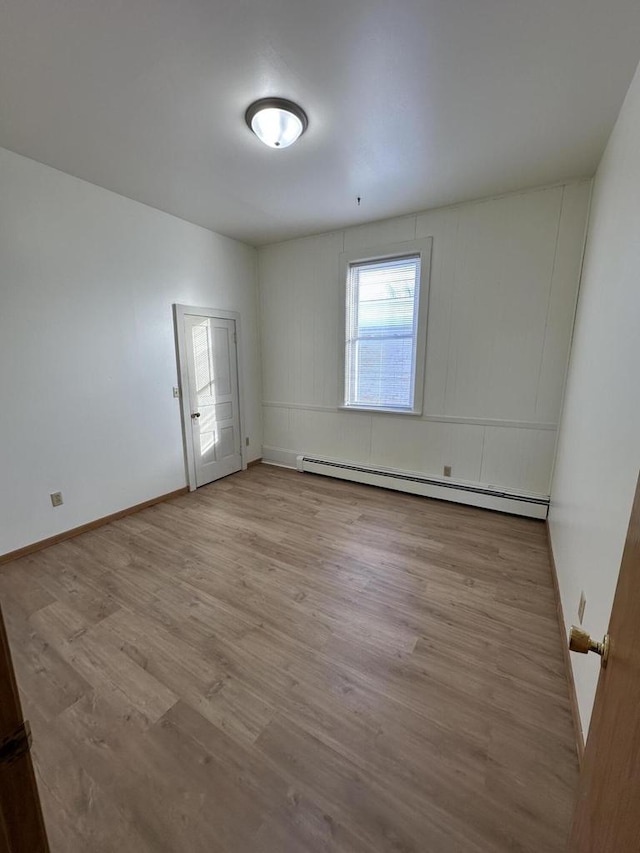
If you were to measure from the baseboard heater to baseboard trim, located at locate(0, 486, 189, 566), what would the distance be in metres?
1.66

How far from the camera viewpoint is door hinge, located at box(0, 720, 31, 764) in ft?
1.63

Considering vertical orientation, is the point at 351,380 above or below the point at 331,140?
below

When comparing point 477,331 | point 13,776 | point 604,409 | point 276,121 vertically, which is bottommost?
point 13,776

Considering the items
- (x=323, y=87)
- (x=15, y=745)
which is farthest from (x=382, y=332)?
(x=15, y=745)

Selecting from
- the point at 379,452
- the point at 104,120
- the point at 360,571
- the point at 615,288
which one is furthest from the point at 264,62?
the point at 379,452

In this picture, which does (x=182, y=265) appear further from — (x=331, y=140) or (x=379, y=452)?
(x=379, y=452)

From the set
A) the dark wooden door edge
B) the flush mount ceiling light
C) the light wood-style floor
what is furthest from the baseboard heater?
the dark wooden door edge

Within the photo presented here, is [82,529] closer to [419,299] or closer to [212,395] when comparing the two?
[212,395]

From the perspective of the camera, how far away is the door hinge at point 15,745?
0.50 meters

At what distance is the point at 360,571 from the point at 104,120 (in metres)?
3.28

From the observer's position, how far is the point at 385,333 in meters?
3.70

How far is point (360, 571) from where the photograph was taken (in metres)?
2.41

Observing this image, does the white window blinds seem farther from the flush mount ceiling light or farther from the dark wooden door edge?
the dark wooden door edge

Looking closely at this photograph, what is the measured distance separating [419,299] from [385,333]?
18.9 inches
